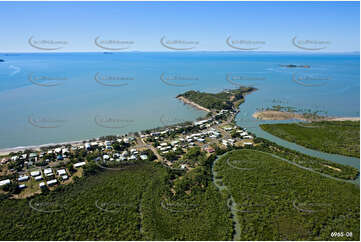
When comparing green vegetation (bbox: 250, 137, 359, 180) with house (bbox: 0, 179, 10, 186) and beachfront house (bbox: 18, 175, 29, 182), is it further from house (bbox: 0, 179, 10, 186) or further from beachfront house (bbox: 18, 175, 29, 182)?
house (bbox: 0, 179, 10, 186)

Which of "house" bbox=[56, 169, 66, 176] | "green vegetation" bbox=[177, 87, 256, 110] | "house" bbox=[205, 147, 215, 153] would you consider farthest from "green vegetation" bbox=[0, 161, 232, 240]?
"green vegetation" bbox=[177, 87, 256, 110]

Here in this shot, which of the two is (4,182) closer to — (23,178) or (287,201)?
(23,178)

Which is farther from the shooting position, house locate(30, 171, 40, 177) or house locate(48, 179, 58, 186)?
house locate(30, 171, 40, 177)

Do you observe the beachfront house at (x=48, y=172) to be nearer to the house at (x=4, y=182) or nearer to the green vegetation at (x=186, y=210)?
the house at (x=4, y=182)

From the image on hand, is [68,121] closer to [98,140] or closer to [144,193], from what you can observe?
[98,140]

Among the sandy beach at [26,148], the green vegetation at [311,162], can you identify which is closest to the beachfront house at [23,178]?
the sandy beach at [26,148]

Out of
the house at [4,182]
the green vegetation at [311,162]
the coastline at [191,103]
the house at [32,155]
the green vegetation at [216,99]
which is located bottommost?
the house at [32,155]

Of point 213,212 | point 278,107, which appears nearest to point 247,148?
point 213,212
